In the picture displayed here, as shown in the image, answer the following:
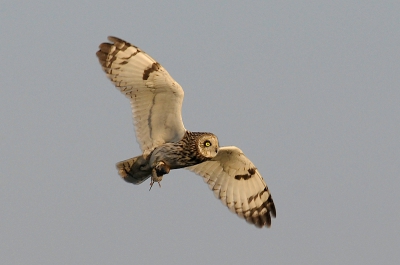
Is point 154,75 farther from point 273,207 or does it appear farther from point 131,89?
point 273,207

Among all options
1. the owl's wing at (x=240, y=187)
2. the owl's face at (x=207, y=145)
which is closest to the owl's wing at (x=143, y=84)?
the owl's face at (x=207, y=145)

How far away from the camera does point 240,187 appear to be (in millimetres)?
17766

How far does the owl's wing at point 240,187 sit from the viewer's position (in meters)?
17.6

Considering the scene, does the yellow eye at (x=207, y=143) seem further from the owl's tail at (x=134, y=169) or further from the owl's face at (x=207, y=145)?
the owl's tail at (x=134, y=169)

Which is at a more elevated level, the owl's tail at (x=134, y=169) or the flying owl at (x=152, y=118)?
the flying owl at (x=152, y=118)

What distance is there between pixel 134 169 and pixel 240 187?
2.65 meters

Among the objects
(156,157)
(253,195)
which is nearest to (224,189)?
(253,195)

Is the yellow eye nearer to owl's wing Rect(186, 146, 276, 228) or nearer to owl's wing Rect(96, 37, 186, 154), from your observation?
owl's wing Rect(96, 37, 186, 154)

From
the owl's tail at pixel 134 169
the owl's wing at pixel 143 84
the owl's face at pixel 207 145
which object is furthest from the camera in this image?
the owl's tail at pixel 134 169

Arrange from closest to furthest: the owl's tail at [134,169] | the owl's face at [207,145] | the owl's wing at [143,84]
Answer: the owl's wing at [143,84], the owl's face at [207,145], the owl's tail at [134,169]

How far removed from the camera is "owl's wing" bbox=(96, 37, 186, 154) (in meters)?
15.5

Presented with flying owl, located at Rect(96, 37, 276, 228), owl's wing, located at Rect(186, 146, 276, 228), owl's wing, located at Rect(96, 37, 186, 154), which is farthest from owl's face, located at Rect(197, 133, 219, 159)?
owl's wing, located at Rect(186, 146, 276, 228)

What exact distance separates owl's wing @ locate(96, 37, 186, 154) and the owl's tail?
78 cm

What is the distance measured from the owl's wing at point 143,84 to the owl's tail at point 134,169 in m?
0.78
